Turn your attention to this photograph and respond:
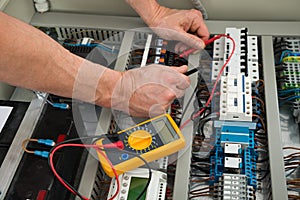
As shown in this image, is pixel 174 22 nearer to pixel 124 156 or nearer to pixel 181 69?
pixel 181 69

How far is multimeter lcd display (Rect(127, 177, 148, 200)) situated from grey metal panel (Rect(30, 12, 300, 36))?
73 cm

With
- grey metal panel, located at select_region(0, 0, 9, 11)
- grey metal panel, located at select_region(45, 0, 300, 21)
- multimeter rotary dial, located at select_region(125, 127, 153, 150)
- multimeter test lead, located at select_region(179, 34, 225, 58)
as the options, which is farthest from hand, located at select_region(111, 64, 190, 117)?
grey metal panel, located at select_region(0, 0, 9, 11)

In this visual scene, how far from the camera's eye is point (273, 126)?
134 cm

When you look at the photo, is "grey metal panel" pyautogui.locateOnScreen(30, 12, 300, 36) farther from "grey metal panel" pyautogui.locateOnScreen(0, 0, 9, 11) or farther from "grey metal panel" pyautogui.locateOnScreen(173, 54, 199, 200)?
"grey metal panel" pyautogui.locateOnScreen(173, 54, 199, 200)

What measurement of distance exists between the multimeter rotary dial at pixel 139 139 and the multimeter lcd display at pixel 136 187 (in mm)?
101

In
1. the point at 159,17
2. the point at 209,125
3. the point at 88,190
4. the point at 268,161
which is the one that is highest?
the point at 159,17

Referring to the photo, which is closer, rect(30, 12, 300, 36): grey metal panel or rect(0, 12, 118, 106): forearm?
rect(0, 12, 118, 106): forearm

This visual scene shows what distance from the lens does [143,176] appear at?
1.22m

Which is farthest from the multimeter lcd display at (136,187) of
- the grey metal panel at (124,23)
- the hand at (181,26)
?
the grey metal panel at (124,23)

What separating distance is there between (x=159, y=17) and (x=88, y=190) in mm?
780

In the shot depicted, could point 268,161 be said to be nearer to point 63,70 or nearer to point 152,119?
point 152,119

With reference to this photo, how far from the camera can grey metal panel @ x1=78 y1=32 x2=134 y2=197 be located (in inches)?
47.9

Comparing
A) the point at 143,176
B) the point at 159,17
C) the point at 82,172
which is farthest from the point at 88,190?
the point at 159,17

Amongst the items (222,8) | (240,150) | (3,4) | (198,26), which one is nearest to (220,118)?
(240,150)
